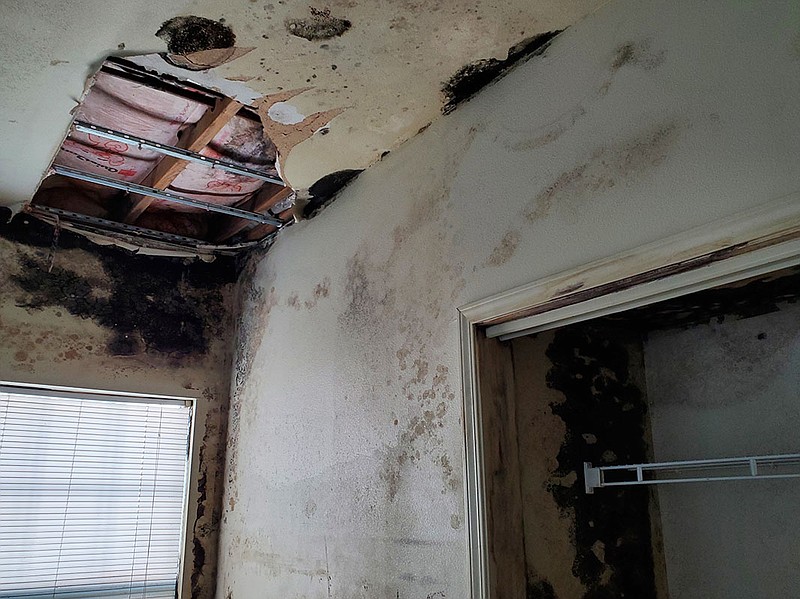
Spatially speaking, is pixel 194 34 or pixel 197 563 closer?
pixel 194 34

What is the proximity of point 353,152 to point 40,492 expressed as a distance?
196 cm

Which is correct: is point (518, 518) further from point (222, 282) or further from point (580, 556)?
point (222, 282)

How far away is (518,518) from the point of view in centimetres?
177

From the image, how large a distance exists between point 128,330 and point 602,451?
223 cm

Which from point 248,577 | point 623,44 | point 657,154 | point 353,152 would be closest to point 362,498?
point 248,577

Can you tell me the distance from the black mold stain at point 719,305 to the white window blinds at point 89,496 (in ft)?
7.08

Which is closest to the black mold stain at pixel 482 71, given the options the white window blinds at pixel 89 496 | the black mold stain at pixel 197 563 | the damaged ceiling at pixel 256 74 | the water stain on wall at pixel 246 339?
the damaged ceiling at pixel 256 74

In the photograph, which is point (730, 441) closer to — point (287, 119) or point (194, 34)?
point (287, 119)

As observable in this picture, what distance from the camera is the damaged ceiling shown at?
68.2 inches

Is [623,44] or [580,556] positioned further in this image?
[580,556]

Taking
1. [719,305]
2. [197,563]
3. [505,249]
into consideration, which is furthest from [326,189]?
[197,563]

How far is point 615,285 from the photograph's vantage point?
151cm

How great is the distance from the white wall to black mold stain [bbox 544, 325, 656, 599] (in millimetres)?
451

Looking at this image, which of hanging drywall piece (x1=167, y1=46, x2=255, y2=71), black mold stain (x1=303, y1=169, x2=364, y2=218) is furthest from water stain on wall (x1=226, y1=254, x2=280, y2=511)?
hanging drywall piece (x1=167, y1=46, x2=255, y2=71)
